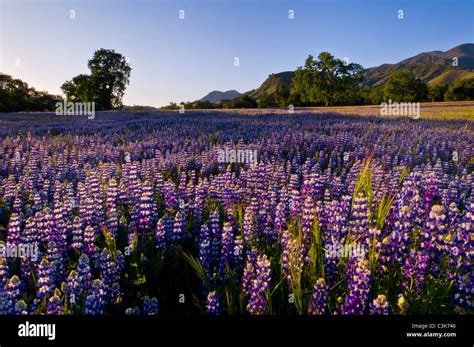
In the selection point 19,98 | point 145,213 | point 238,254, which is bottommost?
point 238,254

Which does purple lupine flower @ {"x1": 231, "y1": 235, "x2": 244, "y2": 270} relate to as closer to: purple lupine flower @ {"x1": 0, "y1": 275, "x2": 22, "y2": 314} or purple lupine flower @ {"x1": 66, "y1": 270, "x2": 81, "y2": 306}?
purple lupine flower @ {"x1": 66, "y1": 270, "x2": 81, "y2": 306}

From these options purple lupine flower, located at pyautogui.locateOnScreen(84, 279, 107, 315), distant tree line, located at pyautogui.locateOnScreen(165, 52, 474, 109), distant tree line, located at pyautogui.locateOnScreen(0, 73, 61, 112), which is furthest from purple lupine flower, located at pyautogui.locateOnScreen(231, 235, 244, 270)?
distant tree line, located at pyautogui.locateOnScreen(165, 52, 474, 109)

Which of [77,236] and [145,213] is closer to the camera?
[77,236]

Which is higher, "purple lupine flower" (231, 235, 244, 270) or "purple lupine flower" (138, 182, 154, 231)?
"purple lupine flower" (138, 182, 154, 231)

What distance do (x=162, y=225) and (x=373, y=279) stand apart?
5.91ft

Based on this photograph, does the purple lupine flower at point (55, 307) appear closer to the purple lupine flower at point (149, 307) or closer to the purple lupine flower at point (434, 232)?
the purple lupine flower at point (149, 307)

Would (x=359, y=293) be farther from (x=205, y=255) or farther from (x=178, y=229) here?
(x=178, y=229)

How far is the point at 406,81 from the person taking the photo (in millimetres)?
83438

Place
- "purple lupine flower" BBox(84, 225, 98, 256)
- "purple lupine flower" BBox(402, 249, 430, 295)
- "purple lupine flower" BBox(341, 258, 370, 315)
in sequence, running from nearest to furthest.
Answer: "purple lupine flower" BBox(341, 258, 370, 315), "purple lupine flower" BBox(402, 249, 430, 295), "purple lupine flower" BBox(84, 225, 98, 256)

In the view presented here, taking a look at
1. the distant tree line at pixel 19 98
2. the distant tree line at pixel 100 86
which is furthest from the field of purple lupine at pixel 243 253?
the distant tree line at pixel 100 86

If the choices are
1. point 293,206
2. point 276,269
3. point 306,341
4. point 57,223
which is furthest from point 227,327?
point 57,223

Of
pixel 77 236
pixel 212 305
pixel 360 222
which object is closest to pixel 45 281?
pixel 77 236

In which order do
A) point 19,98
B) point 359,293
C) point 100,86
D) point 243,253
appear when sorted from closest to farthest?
point 359,293, point 243,253, point 19,98, point 100,86

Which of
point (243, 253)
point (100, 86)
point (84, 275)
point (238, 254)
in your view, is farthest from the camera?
point (100, 86)
